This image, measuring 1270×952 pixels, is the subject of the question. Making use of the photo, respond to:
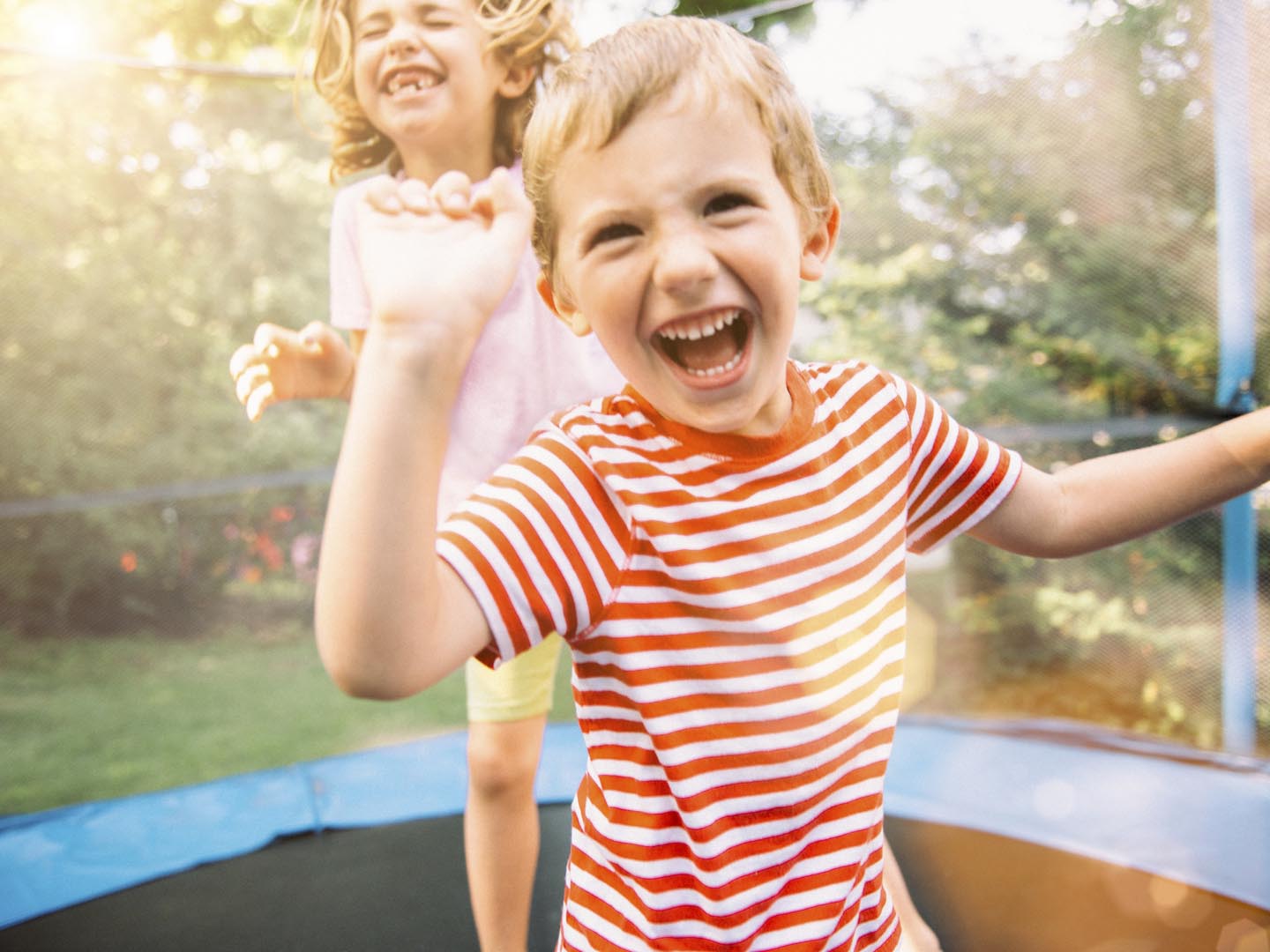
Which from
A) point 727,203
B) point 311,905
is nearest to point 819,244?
point 727,203

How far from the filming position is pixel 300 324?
282 cm

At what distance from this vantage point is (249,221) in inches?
108

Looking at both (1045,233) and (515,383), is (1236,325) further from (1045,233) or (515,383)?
(515,383)

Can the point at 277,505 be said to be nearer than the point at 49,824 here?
No

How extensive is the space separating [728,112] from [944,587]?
2.24 m

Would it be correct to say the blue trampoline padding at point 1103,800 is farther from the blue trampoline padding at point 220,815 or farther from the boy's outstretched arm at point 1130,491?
the boy's outstretched arm at point 1130,491

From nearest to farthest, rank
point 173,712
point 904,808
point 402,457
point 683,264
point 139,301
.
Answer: point 402,457 → point 683,264 → point 904,808 → point 139,301 → point 173,712

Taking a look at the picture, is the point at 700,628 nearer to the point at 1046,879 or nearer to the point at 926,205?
the point at 1046,879

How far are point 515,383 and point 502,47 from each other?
1.29 ft

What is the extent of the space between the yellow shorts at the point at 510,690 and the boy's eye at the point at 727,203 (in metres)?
0.62

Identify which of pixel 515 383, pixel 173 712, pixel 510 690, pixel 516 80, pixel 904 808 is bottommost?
pixel 173 712

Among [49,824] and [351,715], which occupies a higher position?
[49,824]

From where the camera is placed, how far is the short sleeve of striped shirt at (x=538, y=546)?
1.75 feet

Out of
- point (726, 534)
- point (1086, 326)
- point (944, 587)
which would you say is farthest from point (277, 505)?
point (726, 534)
